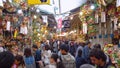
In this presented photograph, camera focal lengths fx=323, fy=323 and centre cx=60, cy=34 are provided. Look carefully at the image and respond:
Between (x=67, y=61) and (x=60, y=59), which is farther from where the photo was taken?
(x=67, y=61)

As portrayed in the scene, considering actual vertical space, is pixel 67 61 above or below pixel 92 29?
below

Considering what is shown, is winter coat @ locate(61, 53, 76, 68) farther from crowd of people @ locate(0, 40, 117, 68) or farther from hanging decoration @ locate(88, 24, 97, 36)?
hanging decoration @ locate(88, 24, 97, 36)

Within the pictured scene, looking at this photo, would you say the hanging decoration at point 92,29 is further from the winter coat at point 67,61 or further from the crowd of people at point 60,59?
the winter coat at point 67,61

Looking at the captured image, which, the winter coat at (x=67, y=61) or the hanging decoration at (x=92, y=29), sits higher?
the hanging decoration at (x=92, y=29)

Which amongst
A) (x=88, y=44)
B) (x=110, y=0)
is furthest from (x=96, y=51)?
(x=110, y=0)

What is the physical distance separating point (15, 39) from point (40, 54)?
8.16 meters

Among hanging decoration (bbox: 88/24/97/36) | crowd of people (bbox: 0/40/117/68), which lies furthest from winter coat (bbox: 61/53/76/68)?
hanging decoration (bbox: 88/24/97/36)

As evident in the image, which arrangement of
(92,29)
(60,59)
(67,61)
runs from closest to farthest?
(60,59)
(67,61)
(92,29)

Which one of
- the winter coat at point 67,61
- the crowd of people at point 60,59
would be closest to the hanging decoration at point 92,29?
the crowd of people at point 60,59

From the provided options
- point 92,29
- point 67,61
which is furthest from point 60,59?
point 92,29

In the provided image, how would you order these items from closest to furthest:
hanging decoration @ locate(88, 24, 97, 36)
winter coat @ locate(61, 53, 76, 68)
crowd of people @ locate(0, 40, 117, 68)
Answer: crowd of people @ locate(0, 40, 117, 68), winter coat @ locate(61, 53, 76, 68), hanging decoration @ locate(88, 24, 97, 36)

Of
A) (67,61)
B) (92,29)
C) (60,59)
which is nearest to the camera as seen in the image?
(60,59)

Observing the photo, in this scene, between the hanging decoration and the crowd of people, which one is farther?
the hanging decoration

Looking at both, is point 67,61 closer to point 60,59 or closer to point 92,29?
point 60,59
